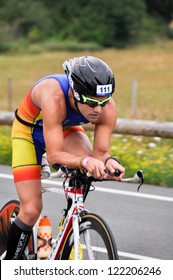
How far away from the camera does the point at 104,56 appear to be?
6394 cm

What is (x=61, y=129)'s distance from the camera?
493 centimetres

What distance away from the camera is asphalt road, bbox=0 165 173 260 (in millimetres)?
6785

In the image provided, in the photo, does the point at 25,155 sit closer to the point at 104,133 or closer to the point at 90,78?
the point at 104,133

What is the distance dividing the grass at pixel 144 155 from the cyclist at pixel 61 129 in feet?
13.0

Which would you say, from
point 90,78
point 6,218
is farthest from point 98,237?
point 6,218

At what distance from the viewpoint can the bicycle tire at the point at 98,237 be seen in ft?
15.4

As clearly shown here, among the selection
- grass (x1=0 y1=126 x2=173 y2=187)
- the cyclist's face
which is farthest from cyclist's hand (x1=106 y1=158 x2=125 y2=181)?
grass (x1=0 y1=126 x2=173 y2=187)

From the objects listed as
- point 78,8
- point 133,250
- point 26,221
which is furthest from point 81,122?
point 78,8

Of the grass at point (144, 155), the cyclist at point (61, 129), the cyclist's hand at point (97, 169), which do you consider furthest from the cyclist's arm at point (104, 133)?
the grass at point (144, 155)

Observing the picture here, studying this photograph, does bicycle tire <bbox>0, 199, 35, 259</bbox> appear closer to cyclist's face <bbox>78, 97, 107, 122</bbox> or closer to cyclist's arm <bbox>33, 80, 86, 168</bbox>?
cyclist's arm <bbox>33, 80, 86, 168</bbox>

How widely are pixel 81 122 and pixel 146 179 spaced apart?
13.7 ft

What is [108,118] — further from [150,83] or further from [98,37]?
[98,37]

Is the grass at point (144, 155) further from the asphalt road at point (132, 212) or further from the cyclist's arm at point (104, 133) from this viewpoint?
the cyclist's arm at point (104, 133)

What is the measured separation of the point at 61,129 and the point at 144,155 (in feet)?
19.4
